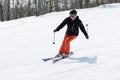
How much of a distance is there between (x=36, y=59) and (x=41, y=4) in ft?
290

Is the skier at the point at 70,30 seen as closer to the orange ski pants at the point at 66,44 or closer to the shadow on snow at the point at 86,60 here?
the orange ski pants at the point at 66,44

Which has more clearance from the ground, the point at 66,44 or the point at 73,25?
the point at 73,25

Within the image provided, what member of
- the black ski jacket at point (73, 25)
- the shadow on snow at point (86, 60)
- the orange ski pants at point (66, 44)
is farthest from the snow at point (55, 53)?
the black ski jacket at point (73, 25)

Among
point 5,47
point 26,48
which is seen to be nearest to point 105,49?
point 26,48

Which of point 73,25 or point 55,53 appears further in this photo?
point 55,53

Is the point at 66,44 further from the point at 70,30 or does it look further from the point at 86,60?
the point at 86,60

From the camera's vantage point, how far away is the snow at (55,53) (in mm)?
9031

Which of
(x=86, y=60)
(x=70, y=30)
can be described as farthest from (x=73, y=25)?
(x=86, y=60)

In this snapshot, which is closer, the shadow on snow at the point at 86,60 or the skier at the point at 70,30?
the shadow on snow at the point at 86,60

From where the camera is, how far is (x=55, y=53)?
12.3 meters

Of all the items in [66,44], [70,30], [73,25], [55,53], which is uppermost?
[73,25]

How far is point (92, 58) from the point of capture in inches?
425

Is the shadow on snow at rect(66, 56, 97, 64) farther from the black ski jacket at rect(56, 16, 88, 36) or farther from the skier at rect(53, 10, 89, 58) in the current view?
the black ski jacket at rect(56, 16, 88, 36)

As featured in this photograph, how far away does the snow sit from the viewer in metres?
A: 9.03
